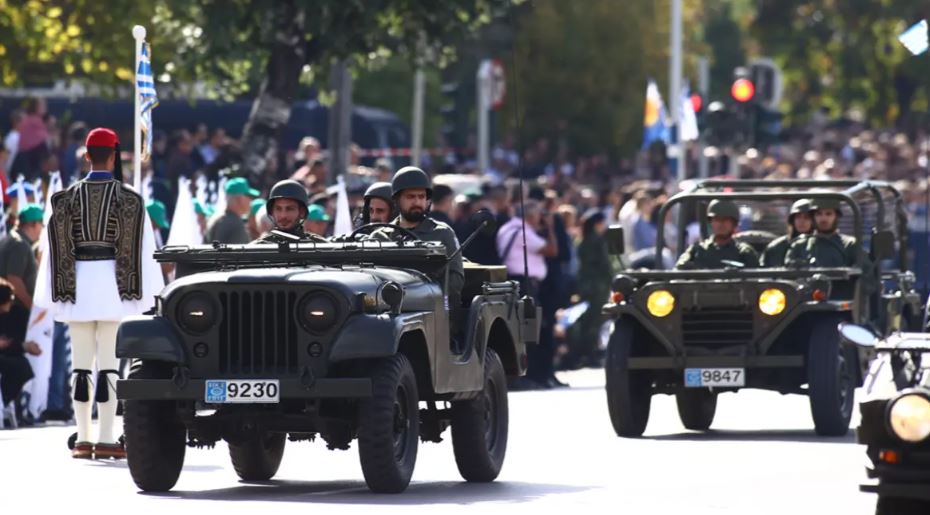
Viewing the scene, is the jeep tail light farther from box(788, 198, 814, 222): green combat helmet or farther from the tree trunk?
the tree trunk

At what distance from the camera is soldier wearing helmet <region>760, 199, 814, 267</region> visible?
20.3 metres

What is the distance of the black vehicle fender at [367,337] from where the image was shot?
13297 millimetres

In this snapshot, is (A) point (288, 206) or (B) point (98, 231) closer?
(A) point (288, 206)

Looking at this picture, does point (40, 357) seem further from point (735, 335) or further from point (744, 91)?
point (744, 91)

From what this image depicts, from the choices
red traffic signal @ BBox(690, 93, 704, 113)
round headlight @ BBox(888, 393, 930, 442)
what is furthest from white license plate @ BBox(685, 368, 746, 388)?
red traffic signal @ BBox(690, 93, 704, 113)

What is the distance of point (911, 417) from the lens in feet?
32.3

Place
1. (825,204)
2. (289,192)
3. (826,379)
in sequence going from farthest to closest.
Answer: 1. (825,204)
2. (826,379)
3. (289,192)

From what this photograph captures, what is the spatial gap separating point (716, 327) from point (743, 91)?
16.3 meters

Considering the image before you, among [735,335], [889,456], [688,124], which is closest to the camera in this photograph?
[889,456]

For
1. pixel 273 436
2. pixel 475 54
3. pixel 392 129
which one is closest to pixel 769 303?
pixel 273 436

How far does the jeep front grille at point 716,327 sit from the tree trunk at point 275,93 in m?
9.47

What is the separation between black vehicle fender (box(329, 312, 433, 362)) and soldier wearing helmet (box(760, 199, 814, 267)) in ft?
24.0

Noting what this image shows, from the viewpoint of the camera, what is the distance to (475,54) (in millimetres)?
55000

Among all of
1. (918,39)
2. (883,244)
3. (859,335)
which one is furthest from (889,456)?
(918,39)
